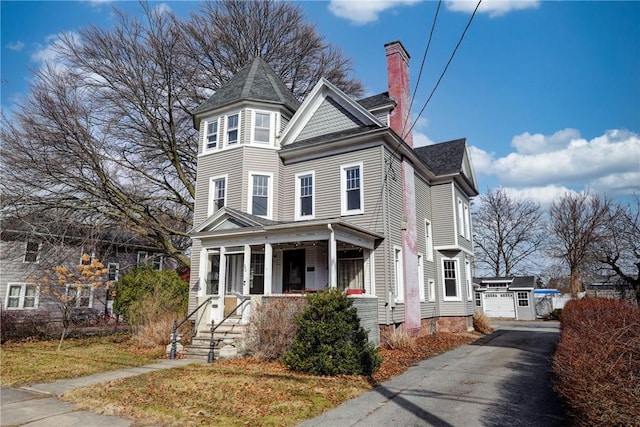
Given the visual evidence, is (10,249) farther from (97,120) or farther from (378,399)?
(378,399)

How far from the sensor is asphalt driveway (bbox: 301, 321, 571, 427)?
5996mm

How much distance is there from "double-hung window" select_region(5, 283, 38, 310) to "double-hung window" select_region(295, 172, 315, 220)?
16.6 meters

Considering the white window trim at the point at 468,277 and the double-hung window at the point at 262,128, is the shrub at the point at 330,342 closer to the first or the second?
the double-hung window at the point at 262,128

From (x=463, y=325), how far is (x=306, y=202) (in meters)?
9.98

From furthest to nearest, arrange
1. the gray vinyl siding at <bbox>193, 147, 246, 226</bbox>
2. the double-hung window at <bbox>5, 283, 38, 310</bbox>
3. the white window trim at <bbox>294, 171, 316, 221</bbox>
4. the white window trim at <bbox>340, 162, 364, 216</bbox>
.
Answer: the double-hung window at <bbox>5, 283, 38, 310</bbox> < the gray vinyl siding at <bbox>193, 147, 246, 226</bbox> < the white window trim at <bbox>294, 171, 316, 221</bbox> < the white window trim at <bbox>340, 162, 364, 216</bbox>

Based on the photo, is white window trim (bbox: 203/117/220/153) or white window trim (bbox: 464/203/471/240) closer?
white window trim (bbox: 203/117/220/153)

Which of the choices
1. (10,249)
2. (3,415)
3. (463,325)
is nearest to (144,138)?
(10,249)

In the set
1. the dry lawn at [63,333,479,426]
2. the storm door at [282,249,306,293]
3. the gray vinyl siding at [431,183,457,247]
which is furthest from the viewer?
the gray vinyl siding at [431,183,457,247]

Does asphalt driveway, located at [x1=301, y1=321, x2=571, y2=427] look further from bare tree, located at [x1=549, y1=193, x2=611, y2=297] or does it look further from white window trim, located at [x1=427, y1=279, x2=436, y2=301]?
bare tree, located at [x1=549, y1=193, x2=611, y2=297]

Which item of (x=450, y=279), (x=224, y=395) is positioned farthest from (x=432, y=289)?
(x=224, y=395)

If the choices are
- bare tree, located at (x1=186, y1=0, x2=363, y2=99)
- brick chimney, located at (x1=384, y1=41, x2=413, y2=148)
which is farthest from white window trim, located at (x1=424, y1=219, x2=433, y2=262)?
bare tree, located at (x1=186, y1=0, x2=363, y2=99)

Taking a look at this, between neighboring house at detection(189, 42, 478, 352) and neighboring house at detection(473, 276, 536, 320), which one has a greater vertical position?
neighboring house at detection(189, 42, 478, 352)

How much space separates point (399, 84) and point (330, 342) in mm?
11987

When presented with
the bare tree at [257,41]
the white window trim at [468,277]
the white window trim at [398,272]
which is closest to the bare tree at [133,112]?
the bare tree at [257,41]
